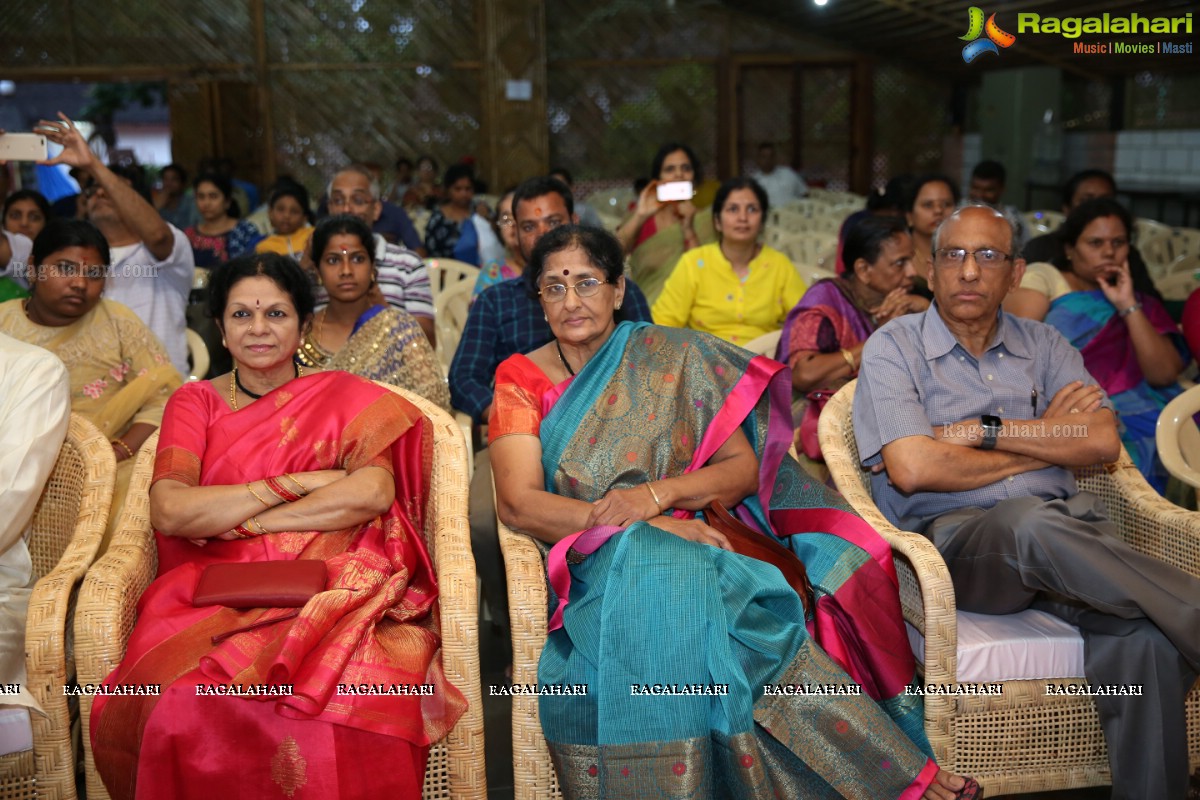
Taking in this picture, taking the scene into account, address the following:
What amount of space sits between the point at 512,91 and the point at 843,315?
316 inches

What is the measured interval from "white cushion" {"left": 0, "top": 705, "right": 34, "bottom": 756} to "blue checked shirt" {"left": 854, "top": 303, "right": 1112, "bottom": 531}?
185 centimetres

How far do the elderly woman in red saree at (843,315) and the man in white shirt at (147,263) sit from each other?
222 centimetres

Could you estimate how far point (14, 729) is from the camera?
193 centimetres

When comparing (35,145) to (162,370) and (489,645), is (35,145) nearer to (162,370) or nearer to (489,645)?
(162,370)

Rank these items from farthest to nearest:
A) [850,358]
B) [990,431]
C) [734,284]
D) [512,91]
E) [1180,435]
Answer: [512,91] → [734,284] → [850,358] → [1180,435] → [990,431]

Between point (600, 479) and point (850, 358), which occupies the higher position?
point (850, 358)

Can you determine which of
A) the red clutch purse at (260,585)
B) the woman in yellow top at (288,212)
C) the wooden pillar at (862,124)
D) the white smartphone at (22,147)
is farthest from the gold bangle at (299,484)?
the wooden pillar at (862,124)

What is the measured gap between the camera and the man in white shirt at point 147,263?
3.58 metres

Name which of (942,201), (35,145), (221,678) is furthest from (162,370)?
(942,201)

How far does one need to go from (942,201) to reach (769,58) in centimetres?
748

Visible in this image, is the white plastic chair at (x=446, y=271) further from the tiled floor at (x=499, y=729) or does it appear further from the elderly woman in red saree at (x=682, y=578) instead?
the elderly woman in red saree at (x=682, y=578)

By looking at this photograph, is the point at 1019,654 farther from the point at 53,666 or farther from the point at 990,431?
the point at 53,666

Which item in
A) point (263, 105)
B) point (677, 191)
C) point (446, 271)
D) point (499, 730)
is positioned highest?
point (263, 105)

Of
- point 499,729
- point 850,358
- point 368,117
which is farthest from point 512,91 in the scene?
point 499,729
